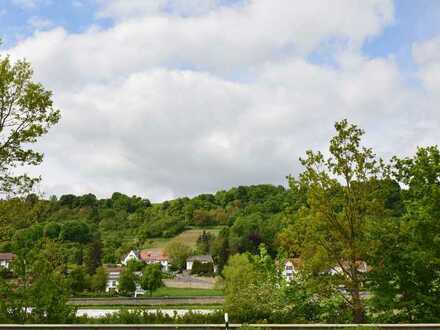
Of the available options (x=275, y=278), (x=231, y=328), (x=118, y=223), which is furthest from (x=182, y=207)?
(x=231, y=328)

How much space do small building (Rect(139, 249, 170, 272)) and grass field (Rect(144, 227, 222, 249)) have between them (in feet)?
13.2

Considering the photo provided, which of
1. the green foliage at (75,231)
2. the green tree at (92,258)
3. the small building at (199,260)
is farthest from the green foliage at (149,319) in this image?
the green foliage at (75,231)

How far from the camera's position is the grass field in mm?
151250

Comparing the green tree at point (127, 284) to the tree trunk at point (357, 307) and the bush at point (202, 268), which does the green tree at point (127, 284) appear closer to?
the bush at point (202, 268)

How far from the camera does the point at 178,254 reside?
13475 cm

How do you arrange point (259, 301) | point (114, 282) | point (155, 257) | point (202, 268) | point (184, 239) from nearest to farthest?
Answer: 1. point (259, 301)
2. point (114, 282)
3. point (202, 268)
4. point (155, 257)
5. point (184, 239)

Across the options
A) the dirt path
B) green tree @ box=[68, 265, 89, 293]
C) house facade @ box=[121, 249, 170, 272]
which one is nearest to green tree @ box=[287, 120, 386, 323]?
the dirt path

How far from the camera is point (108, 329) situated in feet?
52.3

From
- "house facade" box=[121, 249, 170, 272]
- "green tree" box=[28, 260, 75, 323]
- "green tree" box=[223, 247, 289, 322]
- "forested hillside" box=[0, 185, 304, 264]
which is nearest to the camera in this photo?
"green tree" box=[28, 260, 75, 323]

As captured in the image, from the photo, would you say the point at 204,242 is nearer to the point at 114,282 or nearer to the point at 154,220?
the point at 154,220

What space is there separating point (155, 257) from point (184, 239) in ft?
40.3

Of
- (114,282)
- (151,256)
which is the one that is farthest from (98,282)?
(151,256)

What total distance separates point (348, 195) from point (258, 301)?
7.06m

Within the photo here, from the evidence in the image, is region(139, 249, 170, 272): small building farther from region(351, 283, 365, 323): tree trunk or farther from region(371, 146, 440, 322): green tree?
region(371, 146, 440, 322): green tree
